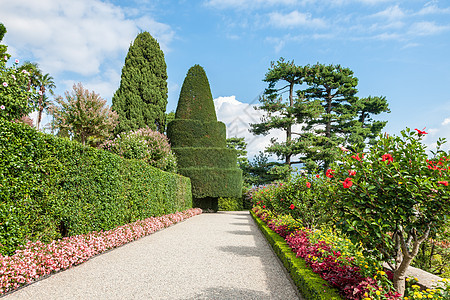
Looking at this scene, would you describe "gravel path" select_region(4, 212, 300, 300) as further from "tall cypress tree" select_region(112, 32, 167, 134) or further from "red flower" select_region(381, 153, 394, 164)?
"tall cypress tree" select_region(112, 32, 167, 134)

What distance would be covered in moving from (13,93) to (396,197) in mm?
8594

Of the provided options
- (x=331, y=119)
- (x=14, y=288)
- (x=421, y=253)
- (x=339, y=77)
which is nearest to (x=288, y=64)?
(x=339, y=77)

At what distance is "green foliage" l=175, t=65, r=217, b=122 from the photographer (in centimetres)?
2164

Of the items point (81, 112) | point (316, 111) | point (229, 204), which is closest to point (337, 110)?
point (316, 111)

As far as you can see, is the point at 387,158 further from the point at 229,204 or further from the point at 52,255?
the point at 229,204

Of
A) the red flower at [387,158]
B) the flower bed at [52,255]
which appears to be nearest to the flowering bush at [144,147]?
the flower bed at [52,255]

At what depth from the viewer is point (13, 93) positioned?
7.26 meters

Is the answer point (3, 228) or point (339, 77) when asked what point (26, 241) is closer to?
point (3, 228)

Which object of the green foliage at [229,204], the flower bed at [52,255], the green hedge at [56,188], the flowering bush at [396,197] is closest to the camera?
the flowering bush at [396,197]

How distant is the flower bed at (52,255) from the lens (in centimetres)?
408

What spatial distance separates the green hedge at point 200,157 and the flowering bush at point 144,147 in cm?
207

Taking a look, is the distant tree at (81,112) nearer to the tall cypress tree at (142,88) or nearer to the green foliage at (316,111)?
the tall cypress tree at (142,88)

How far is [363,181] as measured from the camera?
3.01 meters

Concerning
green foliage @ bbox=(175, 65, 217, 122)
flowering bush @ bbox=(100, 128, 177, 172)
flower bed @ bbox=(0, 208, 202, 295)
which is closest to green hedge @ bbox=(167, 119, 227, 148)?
green foliage @ bbox=(175, 65, 217, 122)
